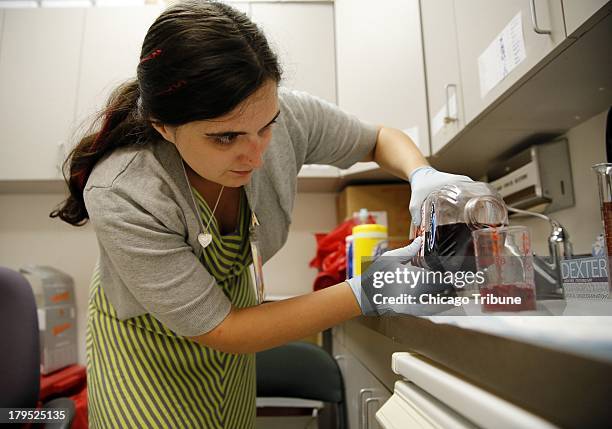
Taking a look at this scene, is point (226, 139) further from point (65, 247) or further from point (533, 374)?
point (65, 247)

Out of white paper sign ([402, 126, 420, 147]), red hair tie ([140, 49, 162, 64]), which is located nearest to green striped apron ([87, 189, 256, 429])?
red hair tie ([140, 49, 162, 64])

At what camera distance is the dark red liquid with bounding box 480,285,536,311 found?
0.37 metres

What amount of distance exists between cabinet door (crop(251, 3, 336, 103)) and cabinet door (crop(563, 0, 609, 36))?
1.17m

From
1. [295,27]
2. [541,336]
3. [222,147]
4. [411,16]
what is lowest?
[541,336]

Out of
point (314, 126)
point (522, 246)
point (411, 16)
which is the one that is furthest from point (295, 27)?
point (522, 246)

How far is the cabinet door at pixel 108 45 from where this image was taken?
72.8 inches

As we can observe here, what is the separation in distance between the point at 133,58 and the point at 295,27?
0.71 metres

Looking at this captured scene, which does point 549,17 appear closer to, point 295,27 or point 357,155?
point 357,155

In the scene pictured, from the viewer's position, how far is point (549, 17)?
767mm

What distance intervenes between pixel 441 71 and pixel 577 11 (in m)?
0.62

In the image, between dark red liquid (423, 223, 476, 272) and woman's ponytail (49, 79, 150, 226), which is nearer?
dark red liquid (423, 223, 476, 272)

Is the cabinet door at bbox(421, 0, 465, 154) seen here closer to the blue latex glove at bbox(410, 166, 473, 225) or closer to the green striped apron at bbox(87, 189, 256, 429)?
the blue latex glove at bbox(410, 166, 473, 225)

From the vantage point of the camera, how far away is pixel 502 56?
0.93 metres

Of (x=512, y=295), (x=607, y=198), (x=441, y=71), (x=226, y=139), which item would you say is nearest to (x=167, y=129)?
(x=226, y=139)
